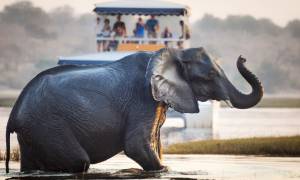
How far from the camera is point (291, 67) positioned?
85.2 meters

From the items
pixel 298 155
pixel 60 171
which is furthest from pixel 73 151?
pixel 298 155

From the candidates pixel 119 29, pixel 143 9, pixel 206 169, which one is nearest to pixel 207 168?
pixel 206 169

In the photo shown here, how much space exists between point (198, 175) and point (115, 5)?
2399 cm

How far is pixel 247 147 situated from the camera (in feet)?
73.9

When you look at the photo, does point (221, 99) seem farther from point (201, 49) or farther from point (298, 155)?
point (298, 155)

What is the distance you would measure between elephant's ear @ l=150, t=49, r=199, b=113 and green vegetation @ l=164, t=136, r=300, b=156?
544cm

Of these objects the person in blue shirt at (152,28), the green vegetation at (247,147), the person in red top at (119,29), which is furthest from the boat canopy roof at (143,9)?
the green vegetation at (247,147)

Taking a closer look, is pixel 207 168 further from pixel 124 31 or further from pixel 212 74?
pixel 124 31

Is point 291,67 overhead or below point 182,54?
below

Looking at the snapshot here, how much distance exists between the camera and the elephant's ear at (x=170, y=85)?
53.1 ft

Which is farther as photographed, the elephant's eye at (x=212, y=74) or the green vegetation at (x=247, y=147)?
the green vegetation at (x=247, y=147)

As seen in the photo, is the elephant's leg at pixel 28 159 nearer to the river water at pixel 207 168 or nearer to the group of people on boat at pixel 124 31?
the river water at pixel 207 168

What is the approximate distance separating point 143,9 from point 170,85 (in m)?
24.0

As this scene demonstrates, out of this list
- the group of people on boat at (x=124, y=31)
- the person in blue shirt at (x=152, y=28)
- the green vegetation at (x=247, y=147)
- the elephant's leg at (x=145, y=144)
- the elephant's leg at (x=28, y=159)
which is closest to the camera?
the elephant's leg at (x=145, y=144)
